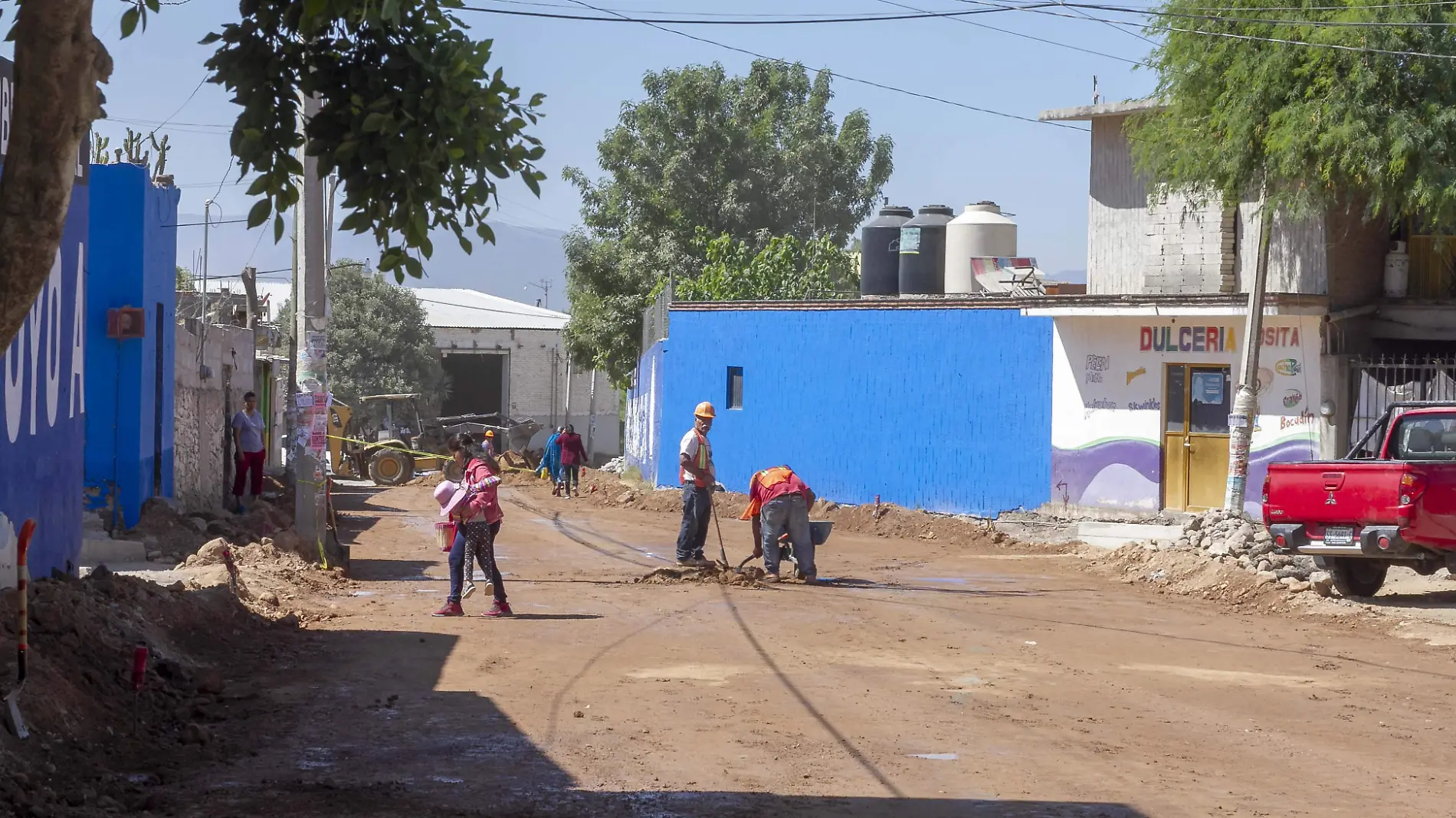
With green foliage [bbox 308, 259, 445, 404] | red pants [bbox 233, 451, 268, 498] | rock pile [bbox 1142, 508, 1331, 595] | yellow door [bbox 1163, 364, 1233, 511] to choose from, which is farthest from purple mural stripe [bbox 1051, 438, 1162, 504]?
green foliage [bbox 308, 259, 445, 404]

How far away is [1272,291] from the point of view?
23.6 metres

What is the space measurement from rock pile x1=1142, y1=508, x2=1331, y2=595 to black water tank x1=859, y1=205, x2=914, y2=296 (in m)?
13.7

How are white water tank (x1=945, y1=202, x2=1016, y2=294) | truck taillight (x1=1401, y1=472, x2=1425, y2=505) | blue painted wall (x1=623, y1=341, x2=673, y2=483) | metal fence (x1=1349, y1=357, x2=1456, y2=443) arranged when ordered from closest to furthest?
truck taillight (x1=1401, y1=472, x2=1425, y2=505) → metal fence (x1=1349, y1=357, x2=1456, y2=443) → white water tank (x1=945, y1=202, x2=1016, y2=294) → blue painted wall (x1=623, y1=341, x2=673, y2=483)

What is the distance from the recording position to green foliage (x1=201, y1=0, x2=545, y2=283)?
248 inches

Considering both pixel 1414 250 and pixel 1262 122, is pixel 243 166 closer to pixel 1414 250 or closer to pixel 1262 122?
pixel 1262 122

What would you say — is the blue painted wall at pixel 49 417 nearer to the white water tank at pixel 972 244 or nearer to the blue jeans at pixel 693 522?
the blue jeans at pixel 693 522

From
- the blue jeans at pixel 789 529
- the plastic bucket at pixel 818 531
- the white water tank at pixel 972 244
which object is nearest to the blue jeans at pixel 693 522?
the blue jeans at pixel 789 529

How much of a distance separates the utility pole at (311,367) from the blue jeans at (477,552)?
12.5 feet

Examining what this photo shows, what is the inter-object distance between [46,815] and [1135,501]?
20.1m

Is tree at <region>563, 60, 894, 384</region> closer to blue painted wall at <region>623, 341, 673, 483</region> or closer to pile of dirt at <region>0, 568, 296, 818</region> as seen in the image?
blue painted wall at <region>623, 341, 673, 483</region>

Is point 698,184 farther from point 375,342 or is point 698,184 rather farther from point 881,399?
point 881,399

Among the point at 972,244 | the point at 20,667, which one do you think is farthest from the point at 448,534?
the point at 972,244

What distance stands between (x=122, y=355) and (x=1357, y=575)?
13.8m

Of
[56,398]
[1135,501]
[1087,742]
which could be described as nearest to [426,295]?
[1135,501]
